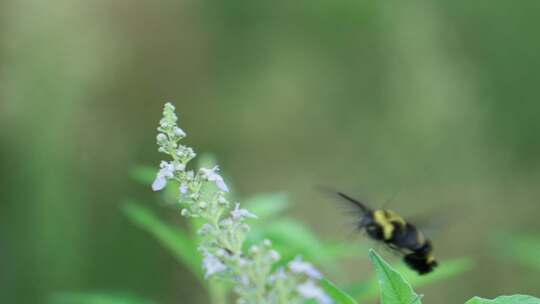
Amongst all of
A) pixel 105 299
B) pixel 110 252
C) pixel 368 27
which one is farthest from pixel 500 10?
pixel 105 299

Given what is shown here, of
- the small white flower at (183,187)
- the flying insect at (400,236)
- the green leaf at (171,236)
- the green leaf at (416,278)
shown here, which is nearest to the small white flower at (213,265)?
the small white flower at (183,187)

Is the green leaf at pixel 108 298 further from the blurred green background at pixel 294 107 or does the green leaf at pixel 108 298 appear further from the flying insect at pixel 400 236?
the blurred green background at pixel 294 107

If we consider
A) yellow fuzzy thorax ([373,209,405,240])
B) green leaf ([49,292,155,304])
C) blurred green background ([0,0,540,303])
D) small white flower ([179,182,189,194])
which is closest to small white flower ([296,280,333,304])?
small white flower ([179,182,189,194])

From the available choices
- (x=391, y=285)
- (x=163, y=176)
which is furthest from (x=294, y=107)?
(x=163, y=176)

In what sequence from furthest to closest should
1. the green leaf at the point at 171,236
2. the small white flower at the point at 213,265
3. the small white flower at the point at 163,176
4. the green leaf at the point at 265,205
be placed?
the green leaf at the point at 265,205
the green leaf at the point at 171,236
the small white flower at the point at 163,176
the small white flower at the point at 213,265

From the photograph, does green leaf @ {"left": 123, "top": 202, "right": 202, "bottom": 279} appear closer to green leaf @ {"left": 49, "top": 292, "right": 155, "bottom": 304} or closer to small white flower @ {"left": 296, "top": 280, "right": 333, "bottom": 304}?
green leaf @ {"left": 49, "top": 292, "right": 155, "bottom": 304}

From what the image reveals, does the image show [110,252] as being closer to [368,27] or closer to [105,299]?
[368,27]
